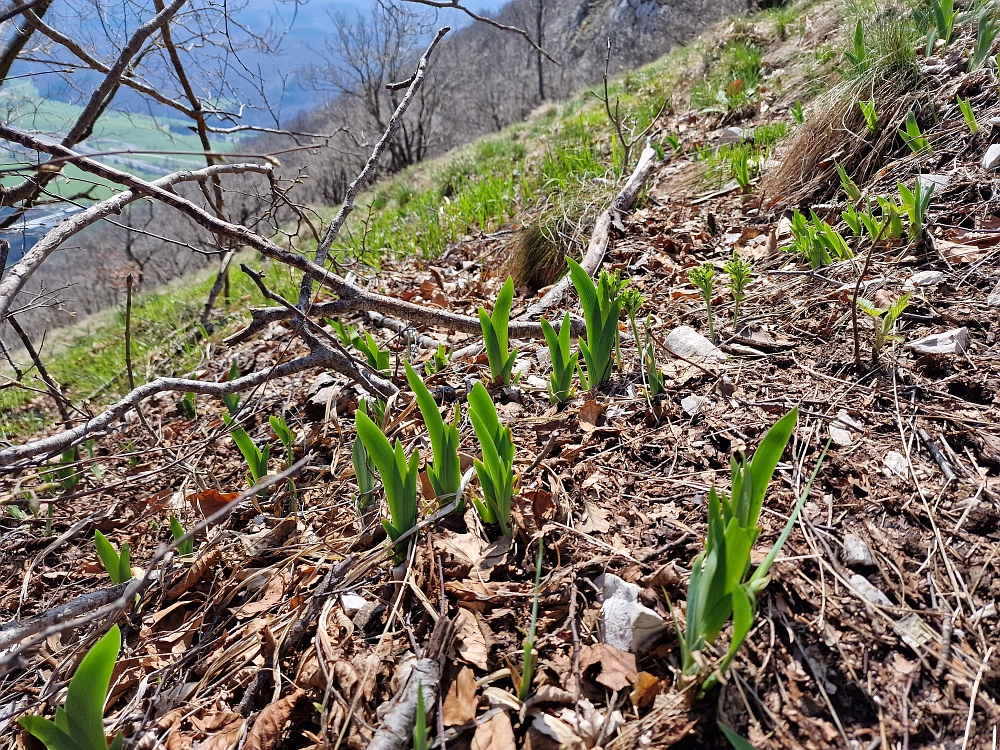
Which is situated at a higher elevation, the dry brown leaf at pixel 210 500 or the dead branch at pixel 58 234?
the dead branch at pixel 58 234

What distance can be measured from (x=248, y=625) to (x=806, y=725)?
1.27 meters

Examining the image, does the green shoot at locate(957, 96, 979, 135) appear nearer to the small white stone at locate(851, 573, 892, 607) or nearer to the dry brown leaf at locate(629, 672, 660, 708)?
the small white stone at locate(851, 573, 892, 607)

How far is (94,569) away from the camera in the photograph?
184 centimetres

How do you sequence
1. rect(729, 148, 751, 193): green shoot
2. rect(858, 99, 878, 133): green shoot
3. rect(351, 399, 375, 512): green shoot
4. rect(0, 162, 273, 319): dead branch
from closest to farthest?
rect(0, 162, 273, 319): dead branch, rect(351, 399, 375, 512): green shoot, rect(858, 99, 878, 133): green shoot, rect(729, 148, 751, 193): green shoot

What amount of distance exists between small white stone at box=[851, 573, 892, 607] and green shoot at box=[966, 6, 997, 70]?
312cm

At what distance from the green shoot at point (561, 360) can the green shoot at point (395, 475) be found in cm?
72

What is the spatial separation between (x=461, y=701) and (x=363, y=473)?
0.71 metres

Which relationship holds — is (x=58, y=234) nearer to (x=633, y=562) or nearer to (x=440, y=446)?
(x=440, y=446)

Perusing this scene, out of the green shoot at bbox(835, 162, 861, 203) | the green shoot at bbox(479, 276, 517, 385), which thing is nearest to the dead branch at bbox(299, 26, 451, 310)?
the green shoot at bbox(479, 276, 517, 385)

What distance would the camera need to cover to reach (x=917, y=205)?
2006 mm

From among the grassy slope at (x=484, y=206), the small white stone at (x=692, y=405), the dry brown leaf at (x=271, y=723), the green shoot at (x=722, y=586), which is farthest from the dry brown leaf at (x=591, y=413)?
the grassy slope at (x=484, y=206)

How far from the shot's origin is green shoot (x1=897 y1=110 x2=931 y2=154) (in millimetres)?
2570

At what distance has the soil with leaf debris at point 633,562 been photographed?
991 millimetres

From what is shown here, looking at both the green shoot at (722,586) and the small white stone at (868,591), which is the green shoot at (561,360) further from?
the small white stone at (868,591)
